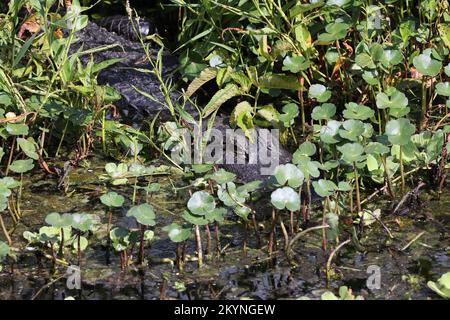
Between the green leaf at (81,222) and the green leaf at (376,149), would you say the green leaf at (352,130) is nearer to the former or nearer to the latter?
the green leaf at (376,149)

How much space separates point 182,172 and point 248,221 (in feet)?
1.46

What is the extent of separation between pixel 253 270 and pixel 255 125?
2.98 feet

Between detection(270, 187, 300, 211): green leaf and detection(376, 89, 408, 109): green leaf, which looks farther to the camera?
detection(376, 89, 408, 109): green leaf

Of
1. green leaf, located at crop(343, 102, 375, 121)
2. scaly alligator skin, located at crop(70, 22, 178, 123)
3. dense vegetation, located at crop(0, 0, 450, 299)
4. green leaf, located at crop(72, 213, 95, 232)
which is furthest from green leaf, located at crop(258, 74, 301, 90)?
green leaf, located at crop(72, 213, 95, 232)

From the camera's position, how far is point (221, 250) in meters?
2.68

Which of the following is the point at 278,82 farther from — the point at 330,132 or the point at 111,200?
the point at 111,200

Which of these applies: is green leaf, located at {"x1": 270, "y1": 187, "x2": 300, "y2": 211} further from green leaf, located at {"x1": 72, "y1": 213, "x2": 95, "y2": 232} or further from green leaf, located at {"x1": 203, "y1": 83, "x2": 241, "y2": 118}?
green leaf, located at {"x1": 203, "y1": 83, "x2": 241, "y2": 118}

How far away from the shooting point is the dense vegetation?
105 inches

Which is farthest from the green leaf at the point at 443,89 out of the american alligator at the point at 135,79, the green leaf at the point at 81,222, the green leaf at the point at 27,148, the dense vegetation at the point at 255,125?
the green leaf at the point at 27,148

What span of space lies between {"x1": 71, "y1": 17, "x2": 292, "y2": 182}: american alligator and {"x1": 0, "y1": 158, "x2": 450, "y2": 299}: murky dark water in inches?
15.2

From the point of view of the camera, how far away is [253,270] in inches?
102

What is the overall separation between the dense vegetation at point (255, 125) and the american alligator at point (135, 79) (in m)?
0.07

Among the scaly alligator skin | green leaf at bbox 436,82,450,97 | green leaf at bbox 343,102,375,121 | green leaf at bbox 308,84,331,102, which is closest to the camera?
green leaf at bbox 343,102,375,121

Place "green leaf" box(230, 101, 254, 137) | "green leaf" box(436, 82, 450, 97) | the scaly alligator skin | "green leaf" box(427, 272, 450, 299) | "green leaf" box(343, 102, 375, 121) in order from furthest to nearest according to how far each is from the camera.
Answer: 1. the scaly alligator skin
2. "green leaf" box(230, 101, 254, 137)
3. "green leaf" box(436, 82, 450, 97)
4. "green leaf" box(343, 102, 375, 121)
5. "green leaf" box(427, 272, 450, 299)
